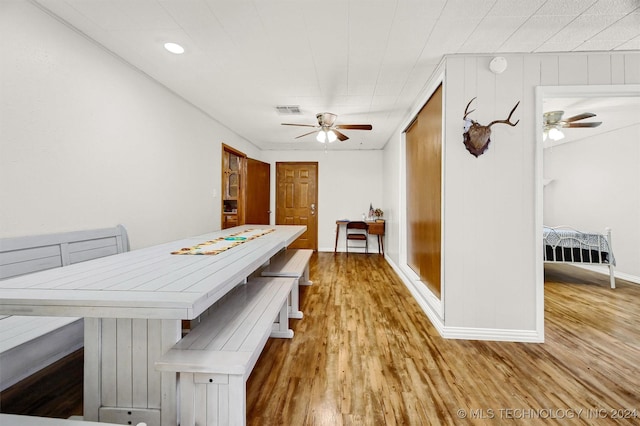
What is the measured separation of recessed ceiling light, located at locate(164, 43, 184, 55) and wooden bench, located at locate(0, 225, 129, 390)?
1531 millimetres

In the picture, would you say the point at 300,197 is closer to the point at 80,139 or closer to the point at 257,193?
the point at 257,193

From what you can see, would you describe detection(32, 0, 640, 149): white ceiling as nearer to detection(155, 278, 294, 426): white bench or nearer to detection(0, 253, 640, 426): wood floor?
detection(155, 278, 294, 426): white bench

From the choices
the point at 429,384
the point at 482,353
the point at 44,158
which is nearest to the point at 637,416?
the point at 482,353

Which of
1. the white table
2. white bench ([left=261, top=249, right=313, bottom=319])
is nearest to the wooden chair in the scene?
white bench ([left=261, top=249, right=313, bottom=319])

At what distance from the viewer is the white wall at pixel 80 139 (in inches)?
59.8

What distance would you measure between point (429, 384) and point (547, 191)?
19.0 feet

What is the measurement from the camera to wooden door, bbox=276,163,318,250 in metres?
5.93

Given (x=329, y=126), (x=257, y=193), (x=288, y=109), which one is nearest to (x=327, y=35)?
(x=288, y=109)

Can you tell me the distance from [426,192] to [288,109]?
6.56ft

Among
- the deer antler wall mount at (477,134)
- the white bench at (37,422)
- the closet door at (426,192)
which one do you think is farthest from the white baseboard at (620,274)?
the white bench at (37,422)

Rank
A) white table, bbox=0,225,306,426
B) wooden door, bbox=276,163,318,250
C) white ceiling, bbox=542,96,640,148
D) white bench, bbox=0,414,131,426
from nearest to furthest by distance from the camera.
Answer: white bench, bbox=0,414,131,426 < white table, bbox=0,225,306,426 < white ceiling, bbox=542,96,640,148 < wooden door, bbox=276,163,318,250

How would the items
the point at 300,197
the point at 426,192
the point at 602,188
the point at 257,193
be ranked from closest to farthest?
the point at 426,192, the point at 602,188, the point at 257,193, the point at 300,197

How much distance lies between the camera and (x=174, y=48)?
6.78 feet

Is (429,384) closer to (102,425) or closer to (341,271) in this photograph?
(102,425)
